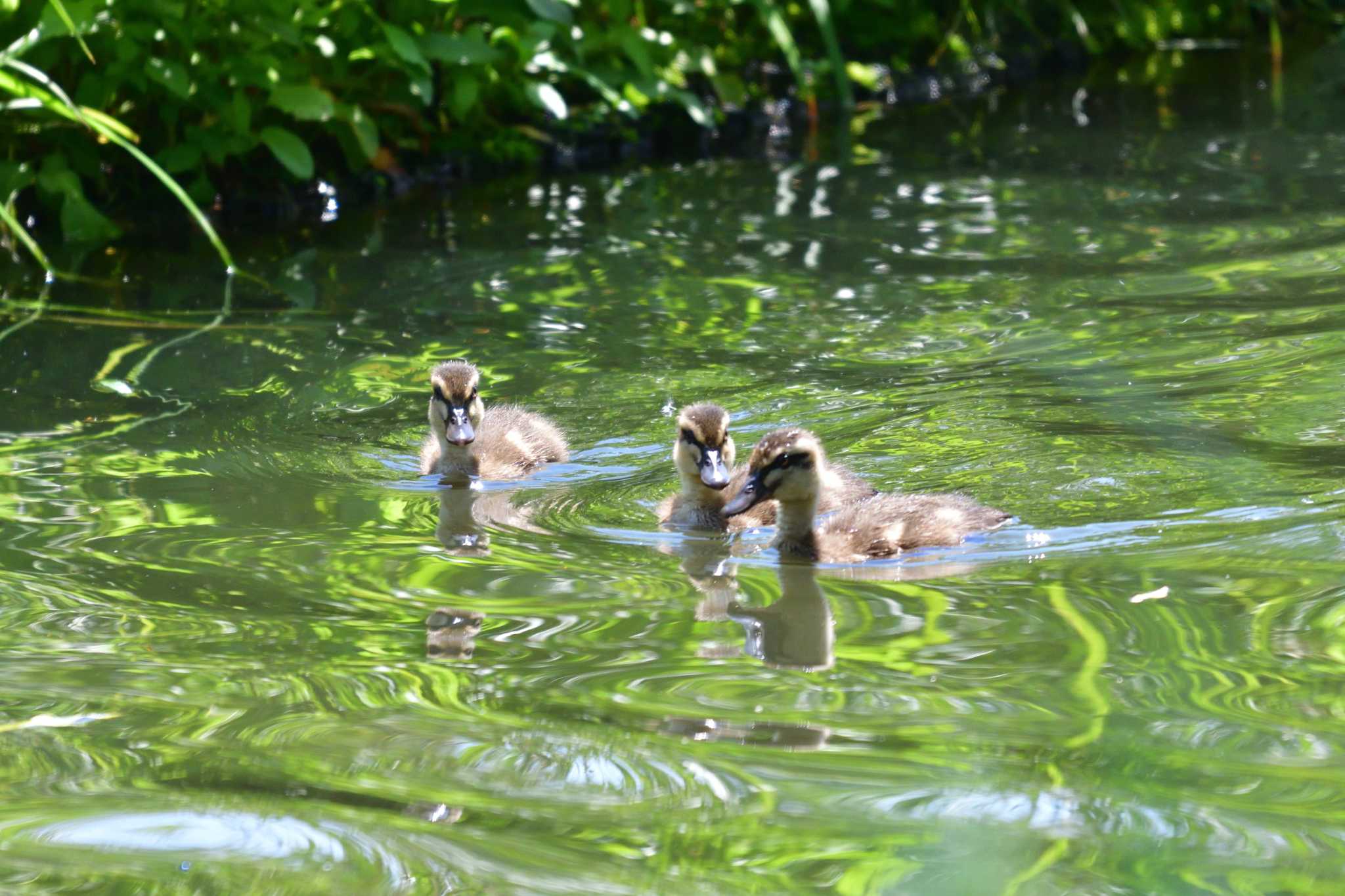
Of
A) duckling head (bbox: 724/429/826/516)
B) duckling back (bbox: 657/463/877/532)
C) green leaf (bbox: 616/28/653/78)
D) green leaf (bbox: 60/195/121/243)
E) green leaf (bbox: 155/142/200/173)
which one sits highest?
green leaf (bbox: 616/28/653/78)

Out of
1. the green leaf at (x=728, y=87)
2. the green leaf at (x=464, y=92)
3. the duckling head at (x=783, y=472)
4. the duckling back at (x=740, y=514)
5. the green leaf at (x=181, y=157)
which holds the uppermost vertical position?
the green leaf at (x=464, y=92)

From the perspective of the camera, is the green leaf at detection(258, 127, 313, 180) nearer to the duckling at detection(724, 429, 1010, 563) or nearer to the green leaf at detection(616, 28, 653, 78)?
the green leaf at detection(616, 28, 653, 78)

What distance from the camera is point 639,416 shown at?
645 cm

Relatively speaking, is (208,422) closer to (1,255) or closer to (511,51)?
(1,255)

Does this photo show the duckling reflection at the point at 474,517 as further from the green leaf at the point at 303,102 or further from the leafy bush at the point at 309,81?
the green leaf at the point at 303,102

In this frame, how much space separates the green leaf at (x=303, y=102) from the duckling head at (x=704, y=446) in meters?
3.88

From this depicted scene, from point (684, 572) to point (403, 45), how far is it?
191 inches

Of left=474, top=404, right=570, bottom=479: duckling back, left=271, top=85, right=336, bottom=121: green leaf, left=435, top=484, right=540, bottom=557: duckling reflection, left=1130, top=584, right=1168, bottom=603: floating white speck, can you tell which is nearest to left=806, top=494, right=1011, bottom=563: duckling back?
left=1130, top=584, right=1168, bottom=603: floating white speck

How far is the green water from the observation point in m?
3.05

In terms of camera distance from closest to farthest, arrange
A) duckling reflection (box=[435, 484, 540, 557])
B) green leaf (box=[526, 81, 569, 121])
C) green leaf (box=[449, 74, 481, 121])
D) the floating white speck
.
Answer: the floating white speck
duckling reflection (box=[435, 484, 540, 557])
green leaf (box=[526, 81, 569, 121])
green leaf (box=[449, 74, 481, 121])

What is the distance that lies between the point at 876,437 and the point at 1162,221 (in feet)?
11.0

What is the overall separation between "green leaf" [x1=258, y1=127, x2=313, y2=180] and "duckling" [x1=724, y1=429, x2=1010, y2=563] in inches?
168

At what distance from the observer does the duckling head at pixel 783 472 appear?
517 cm

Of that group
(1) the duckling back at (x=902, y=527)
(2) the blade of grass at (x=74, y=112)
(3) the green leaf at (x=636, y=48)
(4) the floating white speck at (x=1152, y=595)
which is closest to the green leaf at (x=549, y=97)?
(3) the green leaf at (x=636, y=48)
